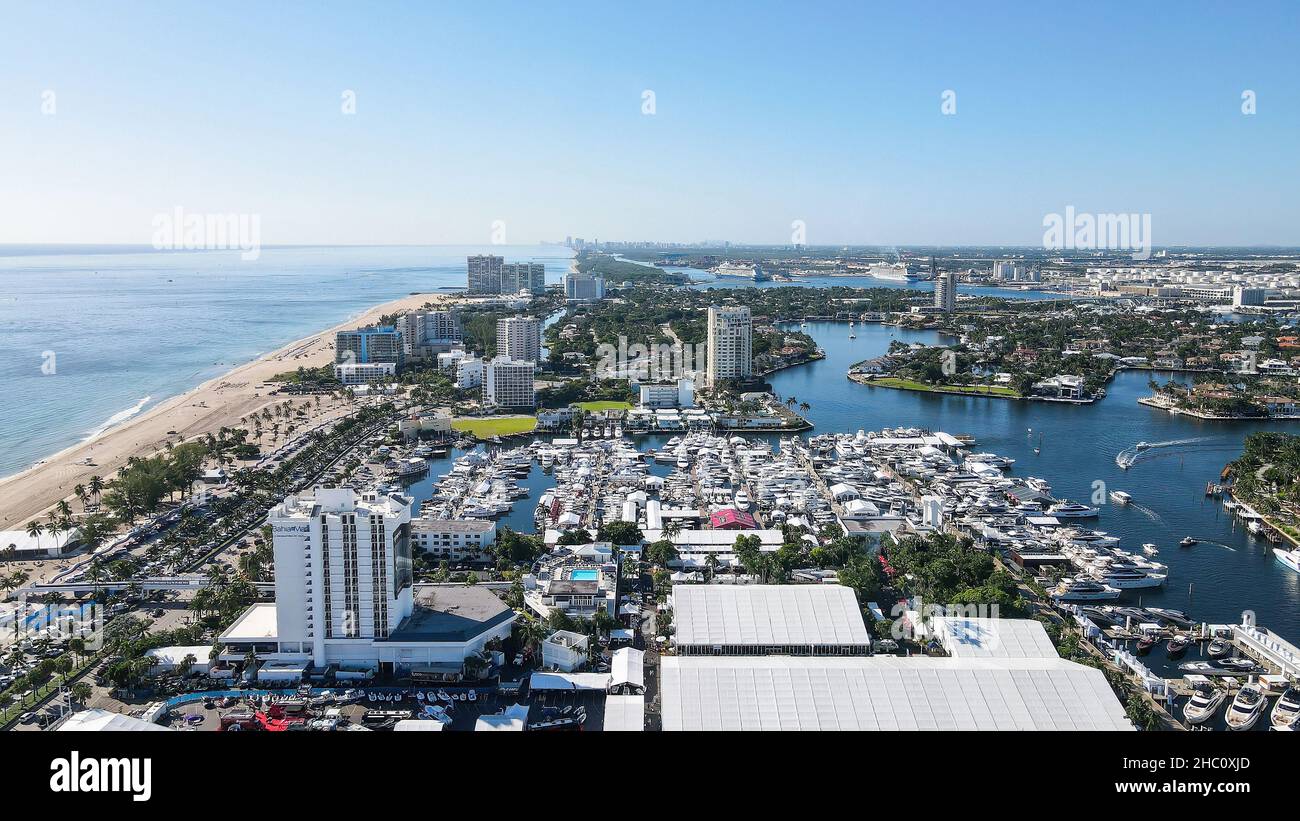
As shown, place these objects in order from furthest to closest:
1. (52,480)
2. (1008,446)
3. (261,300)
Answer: (261,300)
(1008,446)
(52,480)

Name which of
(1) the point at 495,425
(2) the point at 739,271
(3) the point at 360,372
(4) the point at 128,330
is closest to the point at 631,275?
(2) the point at 739,271

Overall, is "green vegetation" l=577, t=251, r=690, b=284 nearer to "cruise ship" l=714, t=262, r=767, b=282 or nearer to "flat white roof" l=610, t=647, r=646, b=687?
"cruise ship" l=714, t=262, r=767, b=282

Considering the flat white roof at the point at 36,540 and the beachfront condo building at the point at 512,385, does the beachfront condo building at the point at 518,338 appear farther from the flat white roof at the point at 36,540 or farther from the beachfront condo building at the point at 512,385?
the flat white roof at the point at 36,540

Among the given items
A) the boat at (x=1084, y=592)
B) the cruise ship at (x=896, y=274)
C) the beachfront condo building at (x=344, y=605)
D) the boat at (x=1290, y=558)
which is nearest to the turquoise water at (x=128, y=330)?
the beachfront condo building at (x=344, y=605)

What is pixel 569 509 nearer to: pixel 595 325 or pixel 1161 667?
pixel 1161 667

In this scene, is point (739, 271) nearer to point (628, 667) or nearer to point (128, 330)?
point (128, 330)
